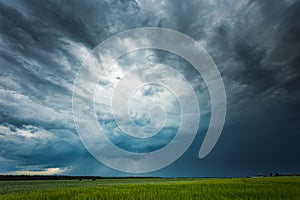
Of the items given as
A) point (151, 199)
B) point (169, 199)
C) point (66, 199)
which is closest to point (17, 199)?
point (66, 199)

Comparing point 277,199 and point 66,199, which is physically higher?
point 66,199

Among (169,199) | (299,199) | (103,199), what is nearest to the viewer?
(299,199)

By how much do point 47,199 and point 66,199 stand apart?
645 millimetres

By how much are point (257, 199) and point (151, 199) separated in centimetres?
317

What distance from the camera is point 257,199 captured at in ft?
Result: 21.4

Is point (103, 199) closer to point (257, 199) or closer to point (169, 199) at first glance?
point (169, 199)

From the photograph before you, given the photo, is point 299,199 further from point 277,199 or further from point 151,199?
point 151,199

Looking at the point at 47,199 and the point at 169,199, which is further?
the point at 47,199

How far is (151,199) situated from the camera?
22.4 feet

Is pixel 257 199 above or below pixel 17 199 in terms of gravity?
below

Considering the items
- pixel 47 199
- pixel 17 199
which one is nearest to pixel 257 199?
pixel 47 199

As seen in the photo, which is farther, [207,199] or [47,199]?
[47,199]

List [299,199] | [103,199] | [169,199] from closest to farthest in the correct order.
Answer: [299,199] < [169,199] < [103,199]

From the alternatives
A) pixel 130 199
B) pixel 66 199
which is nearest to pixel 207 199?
pixel 130 199
